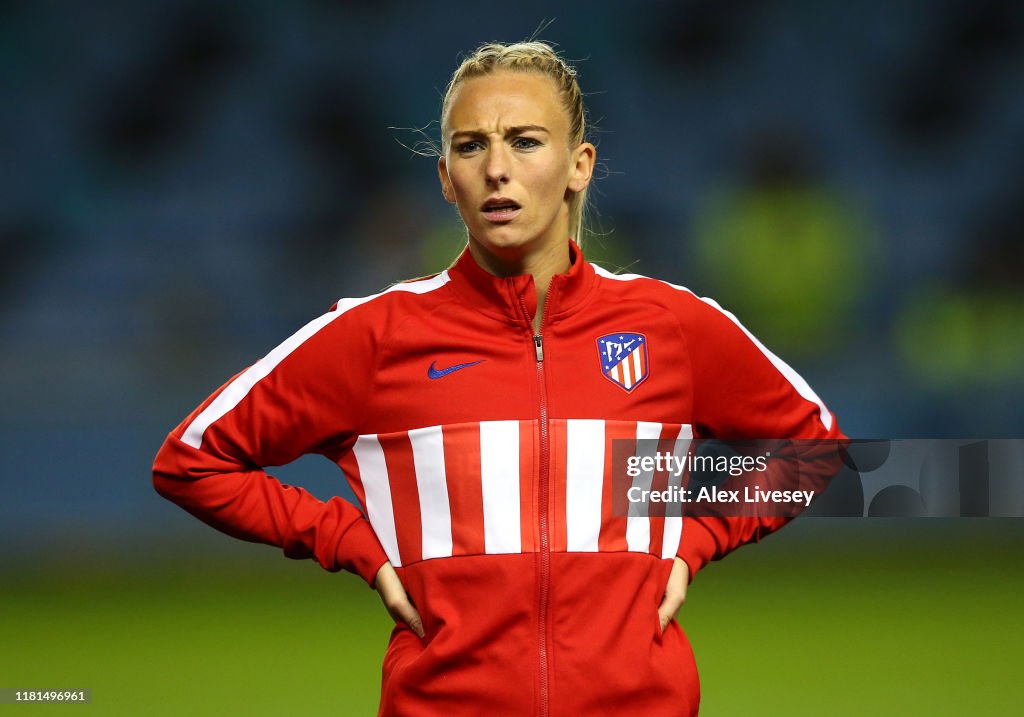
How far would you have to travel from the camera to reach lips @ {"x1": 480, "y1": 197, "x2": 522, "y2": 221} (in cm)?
179

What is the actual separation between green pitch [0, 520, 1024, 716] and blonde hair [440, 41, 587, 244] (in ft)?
6.69

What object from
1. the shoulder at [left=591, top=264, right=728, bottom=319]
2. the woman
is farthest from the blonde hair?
the shoulder at [left=591, top=264, right=728, bottom=319]

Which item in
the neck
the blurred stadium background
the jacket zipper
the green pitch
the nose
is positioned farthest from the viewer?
the blurred stadium background

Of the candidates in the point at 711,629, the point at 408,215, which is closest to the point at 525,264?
the point at 711,629

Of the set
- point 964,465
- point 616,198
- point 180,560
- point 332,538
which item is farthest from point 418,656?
point 616,198

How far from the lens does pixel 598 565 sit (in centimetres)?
169

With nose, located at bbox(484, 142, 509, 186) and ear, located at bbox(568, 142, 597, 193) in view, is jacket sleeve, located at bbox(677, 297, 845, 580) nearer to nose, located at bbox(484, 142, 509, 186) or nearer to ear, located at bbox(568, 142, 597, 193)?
ear, located at bbox(568, 142, 597, 193)

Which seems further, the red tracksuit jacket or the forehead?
the forehead

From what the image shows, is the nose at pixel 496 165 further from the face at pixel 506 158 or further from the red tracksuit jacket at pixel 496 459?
the red tracksuit jacket at pixel 496 459

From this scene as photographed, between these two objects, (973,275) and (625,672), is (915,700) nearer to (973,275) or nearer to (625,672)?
(625,672)

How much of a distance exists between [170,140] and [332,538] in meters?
4.16

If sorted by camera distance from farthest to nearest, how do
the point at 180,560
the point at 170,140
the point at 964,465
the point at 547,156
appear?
the point at 170,140 < the point at 180,560 < the point at 964,465 < the point at 547,156

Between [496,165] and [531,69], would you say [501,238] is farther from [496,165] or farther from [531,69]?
[531,69]

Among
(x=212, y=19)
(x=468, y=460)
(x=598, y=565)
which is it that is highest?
(x=212, y=19)
